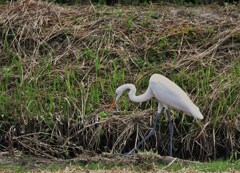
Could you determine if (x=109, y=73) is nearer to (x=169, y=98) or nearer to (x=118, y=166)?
(x=169, y=98)

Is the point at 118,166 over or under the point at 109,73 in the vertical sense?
under

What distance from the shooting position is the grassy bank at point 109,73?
9617mm

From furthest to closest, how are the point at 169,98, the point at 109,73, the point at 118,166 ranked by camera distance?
the point at 109,73, the point at 169,98, the point at 118,166

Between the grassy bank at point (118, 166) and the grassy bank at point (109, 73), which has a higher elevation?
the grassy bank at point (109, 73)

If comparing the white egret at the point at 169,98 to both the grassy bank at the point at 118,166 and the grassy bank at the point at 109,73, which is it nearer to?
the grassy bank at the point at 109,73

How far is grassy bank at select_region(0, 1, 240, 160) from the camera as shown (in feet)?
31.6

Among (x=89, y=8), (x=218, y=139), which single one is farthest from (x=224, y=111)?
(x=89, y=8)

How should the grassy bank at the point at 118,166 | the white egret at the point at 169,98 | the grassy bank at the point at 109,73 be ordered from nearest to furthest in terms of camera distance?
1. the grassy bank at the point at 118,166
2. the white egret at the point at 169,98
3. the grassy bank at the point at 109,73

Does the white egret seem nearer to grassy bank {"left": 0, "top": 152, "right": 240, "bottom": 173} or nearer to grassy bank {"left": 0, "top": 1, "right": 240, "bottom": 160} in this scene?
grassy bank {"left": 0, "top": 1, "right": 240, "bottom": 160}

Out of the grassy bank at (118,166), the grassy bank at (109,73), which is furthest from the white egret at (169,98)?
the grassy bank at (118,166)

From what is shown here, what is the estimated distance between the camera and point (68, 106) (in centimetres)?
1000

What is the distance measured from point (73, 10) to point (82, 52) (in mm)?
1544

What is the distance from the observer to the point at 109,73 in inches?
435

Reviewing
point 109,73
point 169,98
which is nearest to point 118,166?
point 169,98
